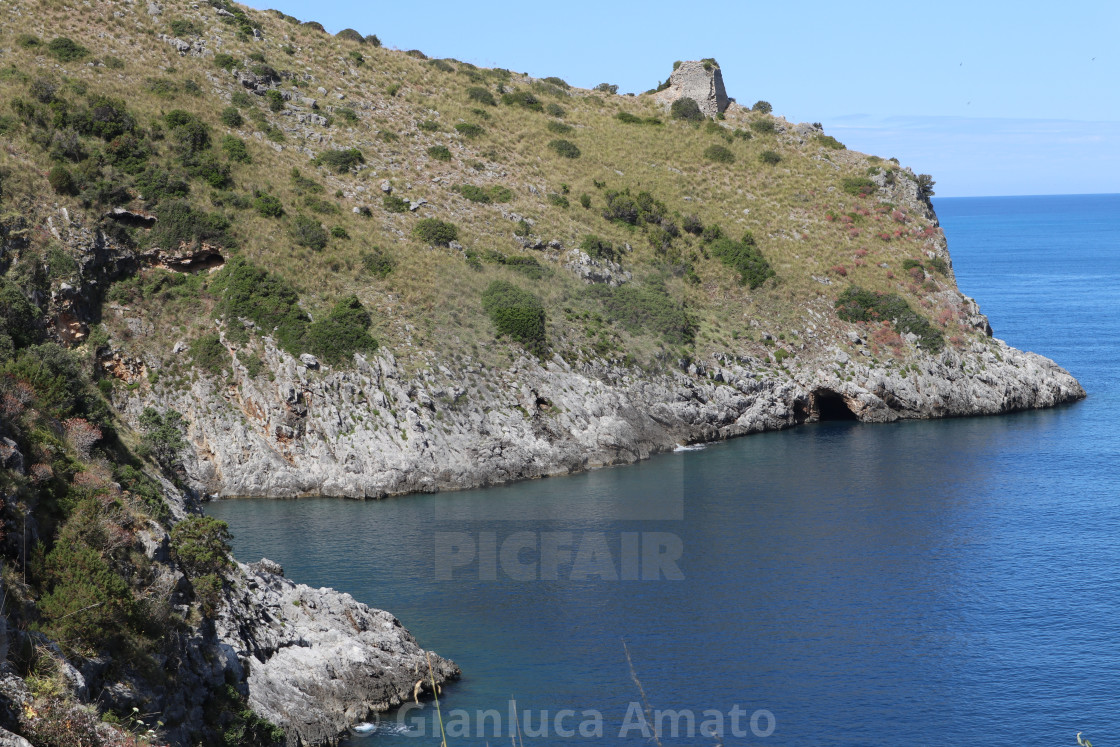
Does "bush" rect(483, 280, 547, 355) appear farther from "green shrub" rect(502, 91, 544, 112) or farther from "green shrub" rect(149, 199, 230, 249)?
"green shrub" rect(502, 91, 544, 112)

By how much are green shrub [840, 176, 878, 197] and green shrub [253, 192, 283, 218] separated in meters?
64.2

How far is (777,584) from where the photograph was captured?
5756cm

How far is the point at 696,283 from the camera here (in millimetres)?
107750

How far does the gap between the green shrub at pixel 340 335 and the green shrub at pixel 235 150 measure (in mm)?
20504

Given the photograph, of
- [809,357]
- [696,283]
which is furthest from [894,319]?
[696,283]

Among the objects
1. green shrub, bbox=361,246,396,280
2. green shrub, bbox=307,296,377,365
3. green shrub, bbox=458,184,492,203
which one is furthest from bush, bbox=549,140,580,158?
green shrub, bbox=307,296,377,365

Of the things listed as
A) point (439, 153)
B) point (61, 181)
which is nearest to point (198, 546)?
point (61, 181)

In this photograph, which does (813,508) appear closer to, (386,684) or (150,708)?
(386,684)

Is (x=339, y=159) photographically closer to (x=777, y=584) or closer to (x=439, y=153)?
(x=439, y=153)

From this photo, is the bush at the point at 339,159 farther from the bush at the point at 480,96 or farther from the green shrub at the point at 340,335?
the bush at the point at 480,96

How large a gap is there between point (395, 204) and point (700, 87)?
169ft

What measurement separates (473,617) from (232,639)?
50.3 ft

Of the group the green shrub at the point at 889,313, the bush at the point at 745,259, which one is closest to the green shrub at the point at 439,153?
the bush at the point at 745,259

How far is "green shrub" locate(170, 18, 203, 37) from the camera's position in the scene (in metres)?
107
